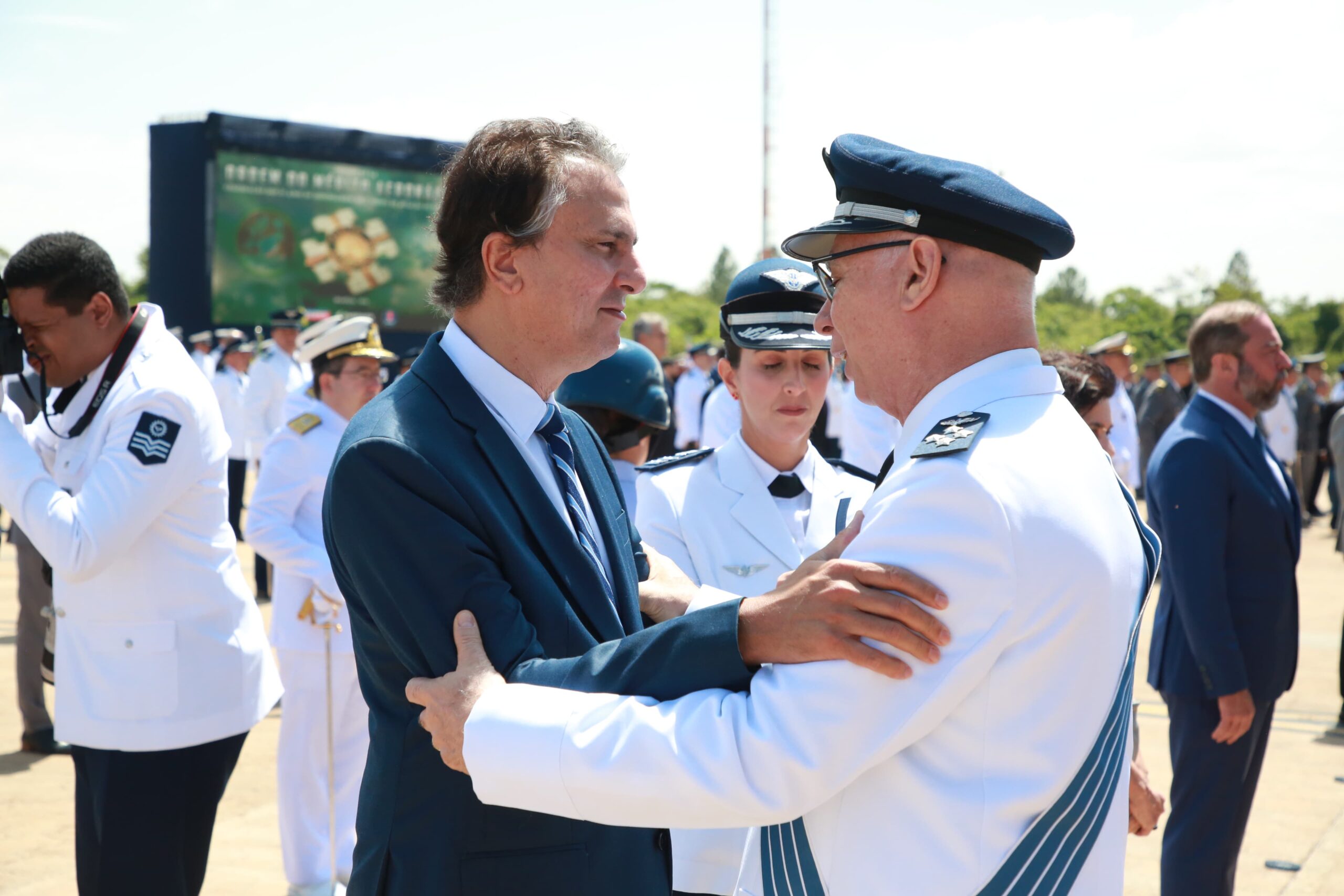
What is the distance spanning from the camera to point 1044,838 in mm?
1547

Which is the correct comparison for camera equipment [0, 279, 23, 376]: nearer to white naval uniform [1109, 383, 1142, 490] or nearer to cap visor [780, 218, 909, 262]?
cap visor [780, 218, 909, 262]

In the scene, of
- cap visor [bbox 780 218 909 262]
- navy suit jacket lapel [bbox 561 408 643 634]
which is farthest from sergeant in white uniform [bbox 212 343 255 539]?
cap visor [bbox 780 218 909 262]

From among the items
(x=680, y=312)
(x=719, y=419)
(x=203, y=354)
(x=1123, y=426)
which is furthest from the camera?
(x=680, y=312)

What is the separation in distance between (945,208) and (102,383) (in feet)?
8.40

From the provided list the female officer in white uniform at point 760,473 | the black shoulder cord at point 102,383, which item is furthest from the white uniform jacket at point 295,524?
the female officer in white uniform at point 760,473

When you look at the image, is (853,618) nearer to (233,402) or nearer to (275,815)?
(275,815)

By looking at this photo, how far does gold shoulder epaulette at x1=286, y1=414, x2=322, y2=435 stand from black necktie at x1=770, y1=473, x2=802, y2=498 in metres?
2.43

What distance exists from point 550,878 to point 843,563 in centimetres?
72

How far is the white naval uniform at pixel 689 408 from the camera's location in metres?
14.6

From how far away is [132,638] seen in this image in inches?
126

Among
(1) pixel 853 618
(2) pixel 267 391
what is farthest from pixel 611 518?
(2) pixel 267 391

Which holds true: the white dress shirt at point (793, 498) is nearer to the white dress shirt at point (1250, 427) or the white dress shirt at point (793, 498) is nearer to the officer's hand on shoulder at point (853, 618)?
the officer's hand on shoulder at point (853, 618)

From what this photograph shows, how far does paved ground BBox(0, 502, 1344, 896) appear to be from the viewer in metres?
4.78

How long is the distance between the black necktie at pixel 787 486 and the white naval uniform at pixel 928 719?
1533 millimetres
